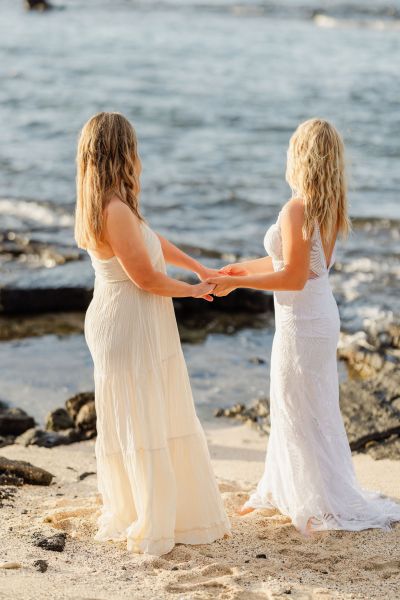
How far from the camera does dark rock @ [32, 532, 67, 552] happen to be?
522 cm

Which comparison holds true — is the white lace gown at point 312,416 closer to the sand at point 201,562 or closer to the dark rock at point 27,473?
the sand at point 201,562

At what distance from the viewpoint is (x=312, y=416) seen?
5.68 m

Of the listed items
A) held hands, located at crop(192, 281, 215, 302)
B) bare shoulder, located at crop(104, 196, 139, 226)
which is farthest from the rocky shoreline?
bare shoulder, located at crop(104, 196, 139, 226)

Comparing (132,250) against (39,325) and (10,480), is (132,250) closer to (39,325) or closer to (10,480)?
(10,480)

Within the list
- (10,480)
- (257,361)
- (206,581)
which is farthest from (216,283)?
(257,361)

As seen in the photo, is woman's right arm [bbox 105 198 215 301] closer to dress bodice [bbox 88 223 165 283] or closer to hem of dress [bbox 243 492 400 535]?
dress bodice [bbox 88 223 165 283]

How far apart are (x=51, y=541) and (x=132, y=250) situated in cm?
165

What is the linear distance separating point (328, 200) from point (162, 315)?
3.63 feet

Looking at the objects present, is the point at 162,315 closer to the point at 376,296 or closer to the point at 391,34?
the point at 376,296

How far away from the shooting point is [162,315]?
5.30 metres

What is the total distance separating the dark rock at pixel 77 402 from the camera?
8.39 meters

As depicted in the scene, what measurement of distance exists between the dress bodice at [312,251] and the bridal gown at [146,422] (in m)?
0.69

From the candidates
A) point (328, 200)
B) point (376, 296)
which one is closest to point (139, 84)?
point (376, 296)

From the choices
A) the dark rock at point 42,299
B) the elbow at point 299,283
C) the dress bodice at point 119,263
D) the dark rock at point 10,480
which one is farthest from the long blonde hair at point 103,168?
the dark rock at point 42,299
